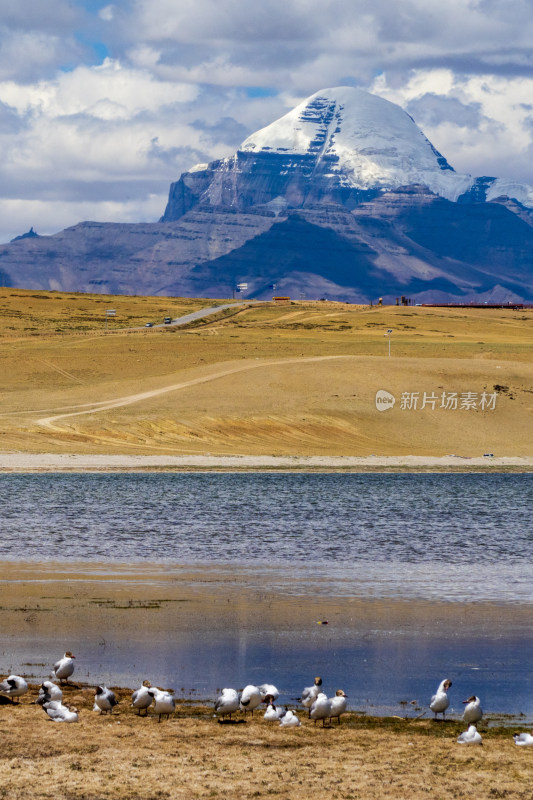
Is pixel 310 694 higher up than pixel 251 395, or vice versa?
pixel 251 395

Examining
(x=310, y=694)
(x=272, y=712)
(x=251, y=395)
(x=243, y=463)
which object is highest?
(x=251, y=395)

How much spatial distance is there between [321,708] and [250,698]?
108 centimetres

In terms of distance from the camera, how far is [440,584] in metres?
29.7

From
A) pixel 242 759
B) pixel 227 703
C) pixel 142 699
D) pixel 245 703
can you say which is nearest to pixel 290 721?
pixel 245 703

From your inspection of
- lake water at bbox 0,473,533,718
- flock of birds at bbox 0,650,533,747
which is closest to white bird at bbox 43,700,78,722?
flock of birds at bbox 0,650,533,747

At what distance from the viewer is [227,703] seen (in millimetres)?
17125

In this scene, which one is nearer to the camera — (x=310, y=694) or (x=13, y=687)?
(x=310, y=694)

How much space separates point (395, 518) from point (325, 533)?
531cm

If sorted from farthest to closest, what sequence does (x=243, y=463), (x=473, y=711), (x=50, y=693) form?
(x=243, y=463), (x=50, y=693), (x=473, y=711)

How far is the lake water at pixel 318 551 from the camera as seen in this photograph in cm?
2022

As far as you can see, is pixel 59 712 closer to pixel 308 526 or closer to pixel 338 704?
pixel 338 704

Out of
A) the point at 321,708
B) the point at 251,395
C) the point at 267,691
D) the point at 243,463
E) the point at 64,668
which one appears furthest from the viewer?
the point at 251,395

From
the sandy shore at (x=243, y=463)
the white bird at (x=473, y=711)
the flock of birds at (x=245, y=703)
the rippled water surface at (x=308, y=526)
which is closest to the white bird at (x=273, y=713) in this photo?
the flock of birds at (x=245, y=703)

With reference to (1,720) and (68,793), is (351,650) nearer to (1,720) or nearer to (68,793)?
(1,720)
